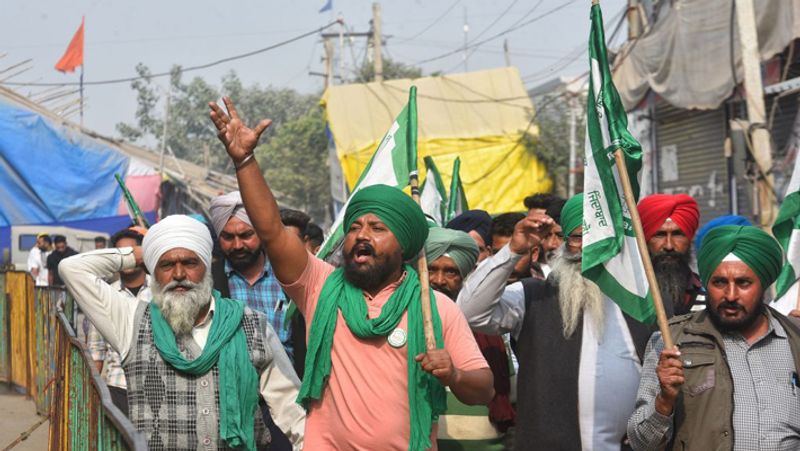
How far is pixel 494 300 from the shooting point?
4426mm

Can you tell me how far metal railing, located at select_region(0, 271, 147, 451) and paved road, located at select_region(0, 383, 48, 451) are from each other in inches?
4.5

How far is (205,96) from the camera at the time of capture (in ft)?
263

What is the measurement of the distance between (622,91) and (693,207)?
1226cm

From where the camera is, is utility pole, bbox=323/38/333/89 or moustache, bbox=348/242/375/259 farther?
utility pole, bbox=323/38/333/89

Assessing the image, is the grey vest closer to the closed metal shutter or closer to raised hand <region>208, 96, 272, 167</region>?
raised hand <region>208, 96, 272, 167</region>

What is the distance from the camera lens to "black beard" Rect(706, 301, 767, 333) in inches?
153

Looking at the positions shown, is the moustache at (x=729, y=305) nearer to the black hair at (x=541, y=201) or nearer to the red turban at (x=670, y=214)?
the red turban at (x=670, y=214)

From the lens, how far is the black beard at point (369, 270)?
3.89 m

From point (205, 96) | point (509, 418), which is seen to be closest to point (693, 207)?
point (509, 418)

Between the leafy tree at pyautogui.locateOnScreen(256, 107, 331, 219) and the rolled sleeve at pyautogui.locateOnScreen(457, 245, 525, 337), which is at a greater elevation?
the leafy tree at pyautogui.locateOnScreen(256, 107, 331, 219)

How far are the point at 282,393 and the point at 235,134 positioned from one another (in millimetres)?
1092

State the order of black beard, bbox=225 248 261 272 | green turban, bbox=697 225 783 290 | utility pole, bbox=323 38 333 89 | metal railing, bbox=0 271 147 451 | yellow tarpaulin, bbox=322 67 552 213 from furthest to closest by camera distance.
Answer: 1. utility pole, bbox=323 38 333 89
2. yellow tarpaulin, bbox=322 67 552 213
3. black beard, bbox=225 248 261 272
4. green turban, bbox=697 225 783 290
5. metal railing, bbox=0 271 147 451

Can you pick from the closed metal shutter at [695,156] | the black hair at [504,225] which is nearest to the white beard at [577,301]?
the black hair at [504,225]

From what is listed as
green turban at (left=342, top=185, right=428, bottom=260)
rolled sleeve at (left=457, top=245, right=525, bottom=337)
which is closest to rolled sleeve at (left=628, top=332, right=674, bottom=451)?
rolled sleeve at (left=457, top=245, right=525, bottom=337)
